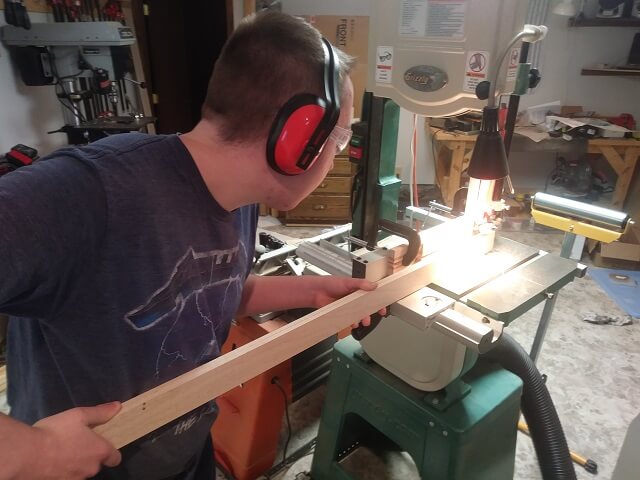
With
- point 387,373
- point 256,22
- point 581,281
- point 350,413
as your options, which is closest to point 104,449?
point 256,22

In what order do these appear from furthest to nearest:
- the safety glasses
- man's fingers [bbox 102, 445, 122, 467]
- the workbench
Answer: the workbench < the safety glasses < man's fingers [bbox 102, 445, 122, 467]

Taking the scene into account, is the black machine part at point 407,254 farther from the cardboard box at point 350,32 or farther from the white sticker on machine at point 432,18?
the cardboard box at point 350,32

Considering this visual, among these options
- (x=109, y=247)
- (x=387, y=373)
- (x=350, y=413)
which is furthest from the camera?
(x=350, y=413)

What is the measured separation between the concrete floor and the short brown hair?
1516 millimetres

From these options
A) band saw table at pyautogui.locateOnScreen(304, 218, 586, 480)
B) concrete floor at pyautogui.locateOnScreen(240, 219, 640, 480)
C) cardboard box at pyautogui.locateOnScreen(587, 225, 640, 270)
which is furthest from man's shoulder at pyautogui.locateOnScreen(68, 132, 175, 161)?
cardboard box at pyautogui.locateOnScreen(587, 225, 640, 270)

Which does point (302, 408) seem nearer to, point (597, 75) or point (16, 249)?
point (16, 249)

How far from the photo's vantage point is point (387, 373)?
1.53 metres

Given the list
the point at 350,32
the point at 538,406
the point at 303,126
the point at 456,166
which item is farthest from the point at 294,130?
the point at 350,32

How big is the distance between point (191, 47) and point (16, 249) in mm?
4223

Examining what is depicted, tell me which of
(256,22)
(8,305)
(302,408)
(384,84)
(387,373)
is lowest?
(302,408)

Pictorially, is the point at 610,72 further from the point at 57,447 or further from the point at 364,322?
the point at 57,447

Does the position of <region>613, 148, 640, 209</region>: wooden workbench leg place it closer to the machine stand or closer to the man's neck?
the machine stand

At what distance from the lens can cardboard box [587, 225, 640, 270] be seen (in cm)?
329

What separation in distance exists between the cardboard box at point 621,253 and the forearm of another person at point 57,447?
140 inches
